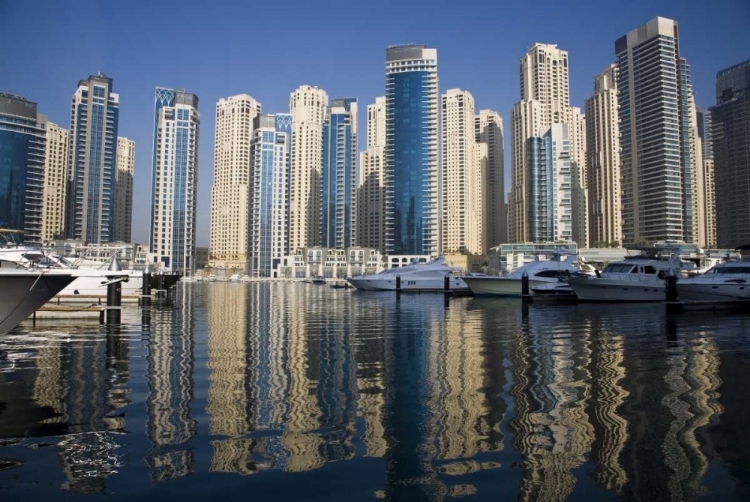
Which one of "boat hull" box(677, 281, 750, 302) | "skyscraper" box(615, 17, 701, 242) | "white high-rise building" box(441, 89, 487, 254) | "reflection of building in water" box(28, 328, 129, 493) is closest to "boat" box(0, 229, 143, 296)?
"reflection of building in water" box(28, 328, 129, 493)

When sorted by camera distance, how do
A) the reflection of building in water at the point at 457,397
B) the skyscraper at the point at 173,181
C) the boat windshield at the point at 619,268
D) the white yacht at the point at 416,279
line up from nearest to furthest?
the reflection of building in water at the point at 457,397
the boat windshield at the point at 619,268
the white yacht at the point at 416,279
the skyscraper at the point at 173,181

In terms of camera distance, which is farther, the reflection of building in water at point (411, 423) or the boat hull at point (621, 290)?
the boat hull at point (621, 290)

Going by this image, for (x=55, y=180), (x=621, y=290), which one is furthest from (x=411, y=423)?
(x=55, y=180)

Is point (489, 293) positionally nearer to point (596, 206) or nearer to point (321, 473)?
point (321, 473)

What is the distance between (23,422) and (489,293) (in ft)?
143

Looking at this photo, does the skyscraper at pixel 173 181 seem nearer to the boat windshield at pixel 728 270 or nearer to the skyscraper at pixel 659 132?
the skyscraper at pixel 659 132

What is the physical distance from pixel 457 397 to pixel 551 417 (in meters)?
1.62

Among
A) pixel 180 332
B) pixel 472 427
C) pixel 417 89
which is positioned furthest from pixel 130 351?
pixel 417 89

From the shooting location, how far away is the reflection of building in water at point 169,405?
5.54m

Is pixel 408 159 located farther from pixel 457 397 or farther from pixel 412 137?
pixel 457 397

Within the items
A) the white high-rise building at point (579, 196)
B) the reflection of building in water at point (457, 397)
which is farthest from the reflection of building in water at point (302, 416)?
the white high-rise building at point (579, 196)

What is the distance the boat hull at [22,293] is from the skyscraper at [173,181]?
15145cm

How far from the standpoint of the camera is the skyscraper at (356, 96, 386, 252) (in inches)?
6757

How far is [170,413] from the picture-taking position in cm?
750
